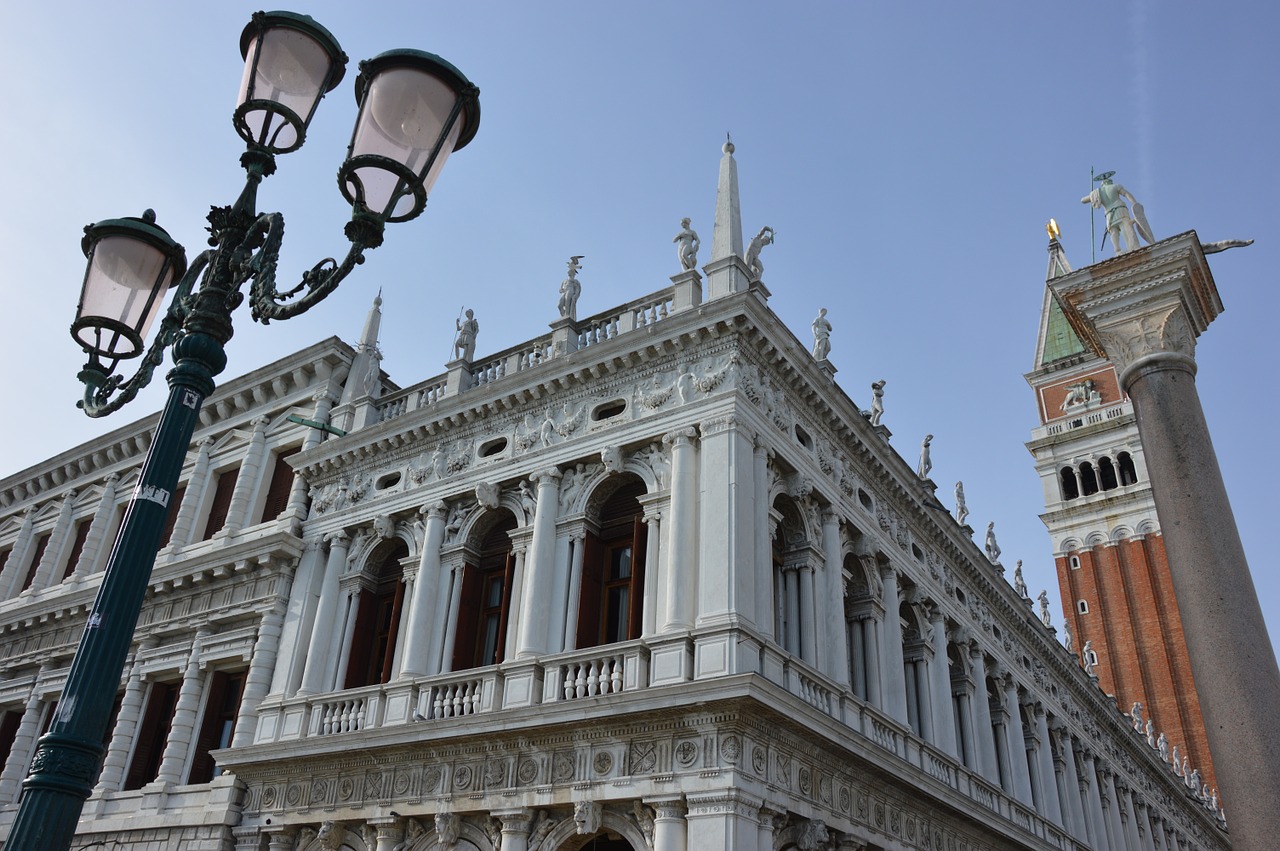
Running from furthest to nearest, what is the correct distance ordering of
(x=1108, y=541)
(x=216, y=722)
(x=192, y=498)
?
(x=1108, y=541)
(x=192, y=498)
(x=216, y=722)

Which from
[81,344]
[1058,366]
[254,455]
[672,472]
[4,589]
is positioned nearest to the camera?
[81,344]

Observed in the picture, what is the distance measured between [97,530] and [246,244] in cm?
2307

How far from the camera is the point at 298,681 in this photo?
62.4ft

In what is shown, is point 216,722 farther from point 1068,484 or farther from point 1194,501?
point 1068,484

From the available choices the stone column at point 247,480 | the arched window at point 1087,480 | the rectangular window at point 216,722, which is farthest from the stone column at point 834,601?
the arched window at point 1087,480

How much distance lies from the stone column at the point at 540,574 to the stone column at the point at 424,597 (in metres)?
2.10

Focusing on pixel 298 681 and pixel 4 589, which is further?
pixel 4 589

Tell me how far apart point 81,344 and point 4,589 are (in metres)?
25.4

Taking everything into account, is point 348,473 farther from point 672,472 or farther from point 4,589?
point 4,589

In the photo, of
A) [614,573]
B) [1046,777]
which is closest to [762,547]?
[614,573]

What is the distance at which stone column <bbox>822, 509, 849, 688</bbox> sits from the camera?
54.4ft

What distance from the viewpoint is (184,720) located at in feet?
65.4

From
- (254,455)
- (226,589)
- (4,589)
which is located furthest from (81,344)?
(4,589)

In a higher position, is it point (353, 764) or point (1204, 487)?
point (1204, 487)
